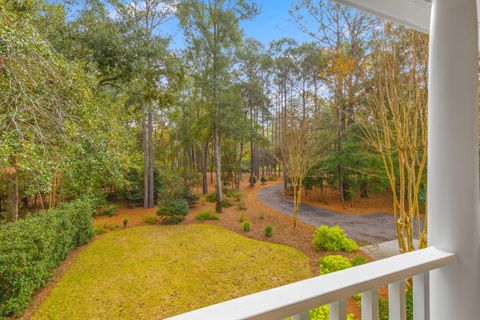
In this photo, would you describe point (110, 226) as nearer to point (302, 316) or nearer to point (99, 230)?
point (99, 230)

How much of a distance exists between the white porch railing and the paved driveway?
3.98ft

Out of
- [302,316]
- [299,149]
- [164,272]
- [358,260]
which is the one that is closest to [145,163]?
[164,272]

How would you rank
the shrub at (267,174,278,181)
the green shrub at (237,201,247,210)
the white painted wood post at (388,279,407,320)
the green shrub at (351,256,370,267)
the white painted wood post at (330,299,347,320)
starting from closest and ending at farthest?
the white painted wood post at (330,299,347,320) < the white painted wood post at (388,279,407,320) < the green shrub at (351,256,370,267) < the green shrub at (237,201,247,210) < the shrub at (267,174,278,181)

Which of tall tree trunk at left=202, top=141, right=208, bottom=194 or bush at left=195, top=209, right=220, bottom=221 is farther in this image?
tall tree trunk at left=202, top=141, right=208, bottom=194

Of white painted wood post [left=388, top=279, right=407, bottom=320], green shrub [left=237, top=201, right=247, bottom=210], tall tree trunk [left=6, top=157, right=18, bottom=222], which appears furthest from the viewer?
green shrub [left=237, top=201, right=247, bottom=210]

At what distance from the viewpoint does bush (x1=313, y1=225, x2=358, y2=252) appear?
2072 millimetres

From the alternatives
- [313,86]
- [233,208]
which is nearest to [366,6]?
[313,86]

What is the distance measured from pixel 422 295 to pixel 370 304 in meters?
0.31

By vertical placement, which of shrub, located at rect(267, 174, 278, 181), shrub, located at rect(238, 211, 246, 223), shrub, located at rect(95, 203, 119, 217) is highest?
shrub, located at rect(267, 174, 278, 181)

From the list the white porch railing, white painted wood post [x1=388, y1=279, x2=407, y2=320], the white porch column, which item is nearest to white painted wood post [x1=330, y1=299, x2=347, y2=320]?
the white porch railing

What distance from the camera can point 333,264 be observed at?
6.32 feet

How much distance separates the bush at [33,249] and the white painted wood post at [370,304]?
Result: 1471 millimetres

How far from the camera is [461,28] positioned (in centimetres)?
98

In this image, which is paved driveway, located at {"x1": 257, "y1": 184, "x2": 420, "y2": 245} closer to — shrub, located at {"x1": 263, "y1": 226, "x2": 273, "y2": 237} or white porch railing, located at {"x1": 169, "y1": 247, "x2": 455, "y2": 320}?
shrub, located at {"x1": 263, "y1": 226, "x2": 273, "y2": 237}
